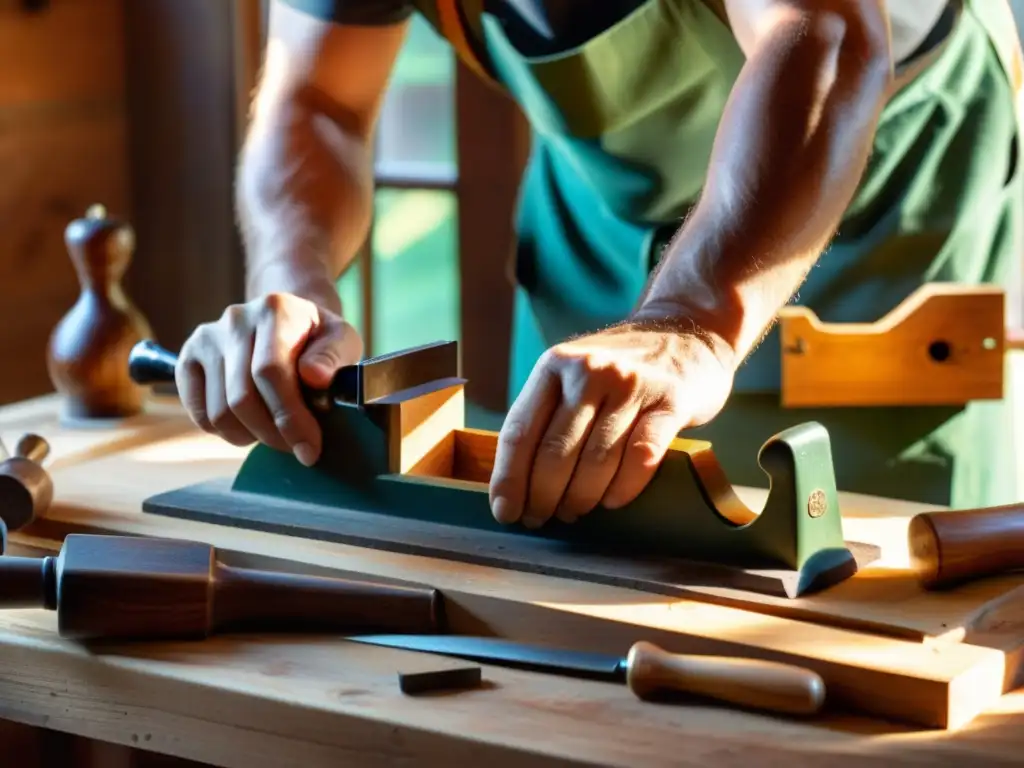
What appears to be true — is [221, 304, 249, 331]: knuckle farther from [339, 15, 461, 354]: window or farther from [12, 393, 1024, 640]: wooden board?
[339, 15, 461, 354]: window

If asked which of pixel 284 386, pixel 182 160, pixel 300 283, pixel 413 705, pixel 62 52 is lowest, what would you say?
pixel 413 705

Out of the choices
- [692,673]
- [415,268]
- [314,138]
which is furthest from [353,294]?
[692,673]

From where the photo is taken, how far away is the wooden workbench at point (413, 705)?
0.98 meters

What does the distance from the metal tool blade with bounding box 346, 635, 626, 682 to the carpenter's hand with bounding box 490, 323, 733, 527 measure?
147mm

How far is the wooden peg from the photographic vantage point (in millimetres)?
1130

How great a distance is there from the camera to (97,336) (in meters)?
1.86

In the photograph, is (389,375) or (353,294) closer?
(389,375)

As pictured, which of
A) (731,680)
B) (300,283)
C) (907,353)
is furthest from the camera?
(907,353)

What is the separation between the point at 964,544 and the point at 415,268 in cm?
174

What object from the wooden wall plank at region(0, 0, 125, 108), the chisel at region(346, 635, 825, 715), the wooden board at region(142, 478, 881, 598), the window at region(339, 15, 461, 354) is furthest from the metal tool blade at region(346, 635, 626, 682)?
the wooden wall plank at region(0, 0, 125, 108)

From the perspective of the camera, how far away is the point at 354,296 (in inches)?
114

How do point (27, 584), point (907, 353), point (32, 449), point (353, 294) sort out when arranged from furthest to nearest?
point (353, 294) → point (907, 353) → point (32, 449) → point (27, 584)

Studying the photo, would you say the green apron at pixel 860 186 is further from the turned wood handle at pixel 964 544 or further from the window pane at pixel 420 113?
the window pane at pixel 420 113

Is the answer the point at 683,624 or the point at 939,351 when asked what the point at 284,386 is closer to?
the point at 683,624
